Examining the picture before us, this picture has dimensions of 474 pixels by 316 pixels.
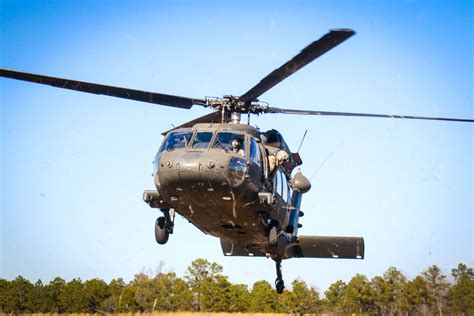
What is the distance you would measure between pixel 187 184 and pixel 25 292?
14.4 meters

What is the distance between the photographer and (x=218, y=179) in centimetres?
1128

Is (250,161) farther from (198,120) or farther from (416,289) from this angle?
(416,289)

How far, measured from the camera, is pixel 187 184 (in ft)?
37.3

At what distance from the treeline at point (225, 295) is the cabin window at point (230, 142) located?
11.4ft

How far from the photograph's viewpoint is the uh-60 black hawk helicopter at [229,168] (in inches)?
446

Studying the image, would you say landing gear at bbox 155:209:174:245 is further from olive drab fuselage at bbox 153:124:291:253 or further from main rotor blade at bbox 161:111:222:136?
main rotor blade at bbox 161:111:222:136

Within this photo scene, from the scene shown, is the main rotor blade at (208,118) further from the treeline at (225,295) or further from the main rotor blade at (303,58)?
the treeline at (225,295)

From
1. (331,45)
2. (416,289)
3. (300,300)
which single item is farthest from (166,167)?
(300,300)

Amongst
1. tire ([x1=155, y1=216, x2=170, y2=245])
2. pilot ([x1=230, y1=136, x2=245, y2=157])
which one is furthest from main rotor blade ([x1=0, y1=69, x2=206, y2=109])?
tire ([x1=155, y1=216, x2=170, y2=245])

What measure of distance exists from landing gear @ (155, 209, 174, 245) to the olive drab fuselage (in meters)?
0.38

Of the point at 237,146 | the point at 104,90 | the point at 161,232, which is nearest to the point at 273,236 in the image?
the point at 237,146

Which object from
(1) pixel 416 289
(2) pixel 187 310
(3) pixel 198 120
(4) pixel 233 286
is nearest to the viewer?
(3) pixel 198 120

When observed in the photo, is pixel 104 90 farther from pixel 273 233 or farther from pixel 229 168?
pixel 273 233

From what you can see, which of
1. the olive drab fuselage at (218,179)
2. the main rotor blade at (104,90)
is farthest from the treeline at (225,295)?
the main rotor blade at (104,90)
